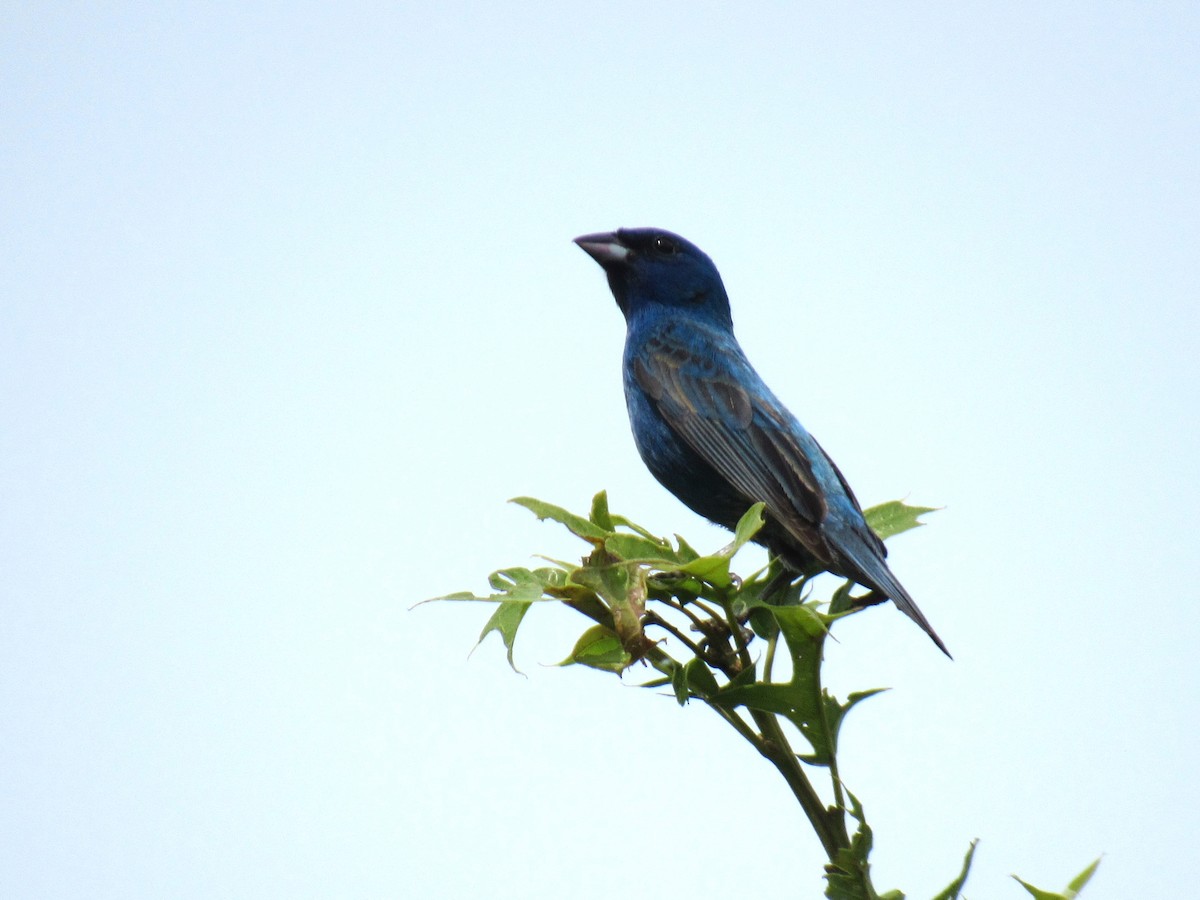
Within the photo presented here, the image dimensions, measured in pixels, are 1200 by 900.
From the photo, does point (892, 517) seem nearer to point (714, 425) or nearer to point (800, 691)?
point (800, 691)

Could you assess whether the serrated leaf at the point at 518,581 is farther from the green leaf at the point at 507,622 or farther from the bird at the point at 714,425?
the bird at the point at 714,425

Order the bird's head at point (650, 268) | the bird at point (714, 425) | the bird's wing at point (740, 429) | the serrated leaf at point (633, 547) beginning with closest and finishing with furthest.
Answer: the serrated leaf at point (633, 547)
the bird at point (714, 425)
the bird's wing at point (740, 429)
the bird's head at point (650, 268)

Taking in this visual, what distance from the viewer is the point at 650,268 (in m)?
8.16

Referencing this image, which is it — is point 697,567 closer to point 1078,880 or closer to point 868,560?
point 1078,880

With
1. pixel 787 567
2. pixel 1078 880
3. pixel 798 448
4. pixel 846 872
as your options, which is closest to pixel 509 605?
pixel 846 872

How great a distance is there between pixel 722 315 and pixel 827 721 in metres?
6.27

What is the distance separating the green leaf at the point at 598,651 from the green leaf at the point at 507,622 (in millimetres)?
126

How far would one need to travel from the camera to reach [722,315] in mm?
8438

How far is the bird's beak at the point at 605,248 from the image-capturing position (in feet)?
26.8

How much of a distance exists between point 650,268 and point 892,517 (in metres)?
4.95

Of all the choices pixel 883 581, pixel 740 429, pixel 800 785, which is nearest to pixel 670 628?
pixel 800 785

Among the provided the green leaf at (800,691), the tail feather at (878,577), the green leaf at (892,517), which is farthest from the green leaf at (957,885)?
the tail feather at (878,577)

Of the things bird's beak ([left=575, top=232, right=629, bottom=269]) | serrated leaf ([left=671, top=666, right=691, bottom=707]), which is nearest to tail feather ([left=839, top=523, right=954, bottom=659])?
serrated leaf ([left=671, top=666, right=691, bottom=707])

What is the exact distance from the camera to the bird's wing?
5.26 m
